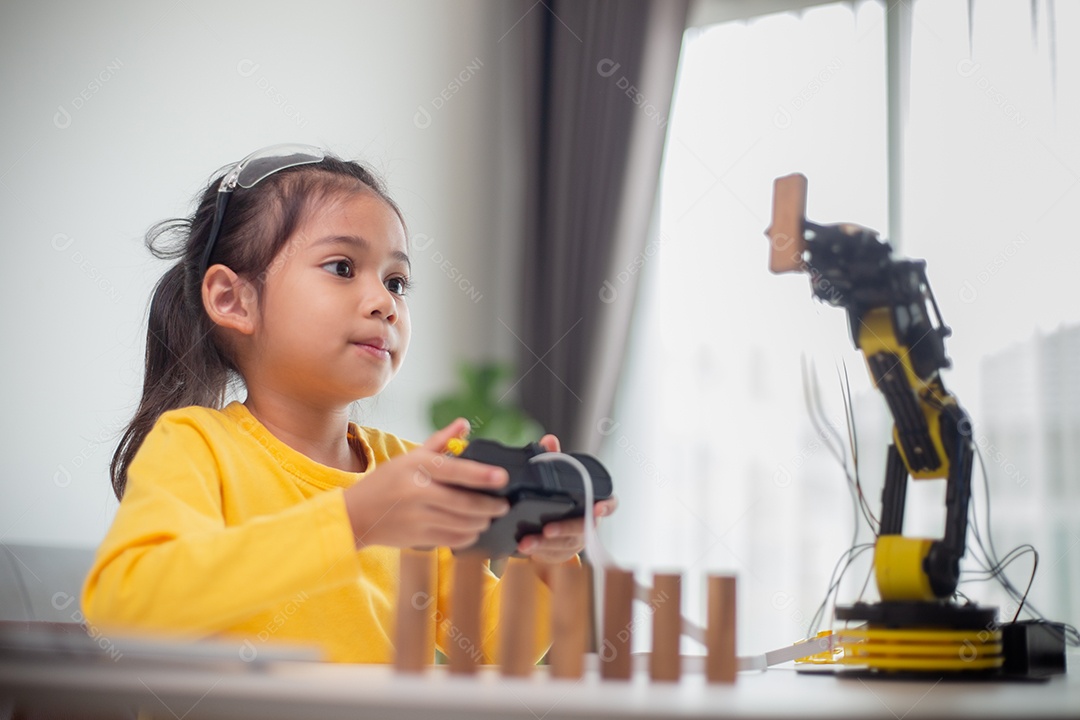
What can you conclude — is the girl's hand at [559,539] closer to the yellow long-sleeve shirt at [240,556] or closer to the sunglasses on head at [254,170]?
the yellow long-sleeve shirt at [240,556]

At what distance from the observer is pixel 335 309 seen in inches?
45.7

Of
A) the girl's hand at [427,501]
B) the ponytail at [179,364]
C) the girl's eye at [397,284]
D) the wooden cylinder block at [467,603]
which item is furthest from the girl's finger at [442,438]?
the ponytail at [179,364]

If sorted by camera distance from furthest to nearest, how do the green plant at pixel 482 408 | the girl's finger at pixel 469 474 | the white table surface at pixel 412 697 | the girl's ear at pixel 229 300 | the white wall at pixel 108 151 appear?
the green plant at pixel 482 408, the white wall at pixel 108 151, the girl's ear at pixel 229 300, the girl's finger at pixel 469 474, the white table surface at pixel 412 697

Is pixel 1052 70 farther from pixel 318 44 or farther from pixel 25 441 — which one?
pixel 25 441

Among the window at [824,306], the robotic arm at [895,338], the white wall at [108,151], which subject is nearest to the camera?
the robotic arm at [895,338]

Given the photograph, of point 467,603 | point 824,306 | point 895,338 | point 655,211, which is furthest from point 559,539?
point 655,211

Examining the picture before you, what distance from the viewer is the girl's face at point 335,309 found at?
117cm

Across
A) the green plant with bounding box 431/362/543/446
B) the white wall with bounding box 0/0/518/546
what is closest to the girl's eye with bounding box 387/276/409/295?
the white wall with bounding box 0/0/518/546

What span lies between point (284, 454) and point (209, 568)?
17.5 inches

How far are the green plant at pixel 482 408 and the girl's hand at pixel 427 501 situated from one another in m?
2.19

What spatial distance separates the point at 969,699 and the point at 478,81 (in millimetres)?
3463

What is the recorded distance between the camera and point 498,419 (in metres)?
3.03

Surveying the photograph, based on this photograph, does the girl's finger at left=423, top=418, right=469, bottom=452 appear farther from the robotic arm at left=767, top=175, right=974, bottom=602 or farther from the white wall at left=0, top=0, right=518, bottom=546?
the white wall at left=0, top=0, right=518, bottom=546

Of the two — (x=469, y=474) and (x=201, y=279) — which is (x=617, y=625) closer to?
(x=469, y=474)
